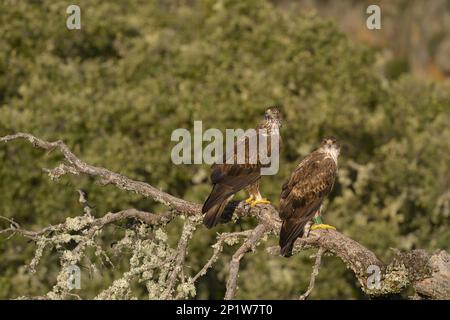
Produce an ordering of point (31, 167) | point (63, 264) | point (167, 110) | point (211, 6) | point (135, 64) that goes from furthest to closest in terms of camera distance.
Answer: point (211, 6) < point (135, 64) < point (167, 110) < point (31, 167) < point (63, 264)

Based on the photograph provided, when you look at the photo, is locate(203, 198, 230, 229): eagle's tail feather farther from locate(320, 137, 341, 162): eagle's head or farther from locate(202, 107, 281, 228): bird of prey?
locate(320, 137, 341, 162): eagle's head

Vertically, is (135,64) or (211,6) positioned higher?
(211,6)

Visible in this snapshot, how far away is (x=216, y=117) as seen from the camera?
805 inches

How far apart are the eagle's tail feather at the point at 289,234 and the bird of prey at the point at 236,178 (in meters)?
0.89

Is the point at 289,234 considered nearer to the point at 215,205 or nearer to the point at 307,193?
the point at 307,193

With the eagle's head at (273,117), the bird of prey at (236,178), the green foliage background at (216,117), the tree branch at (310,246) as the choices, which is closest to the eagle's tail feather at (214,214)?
the bird of prey at (236,178)

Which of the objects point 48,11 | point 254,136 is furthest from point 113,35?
point 254,136

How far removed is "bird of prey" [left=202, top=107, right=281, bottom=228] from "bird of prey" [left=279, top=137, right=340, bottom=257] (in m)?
0.46

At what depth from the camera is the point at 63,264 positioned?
31.8ft

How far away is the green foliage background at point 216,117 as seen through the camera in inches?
752

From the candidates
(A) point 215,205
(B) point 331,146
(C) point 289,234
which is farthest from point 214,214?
(B) point 331,146

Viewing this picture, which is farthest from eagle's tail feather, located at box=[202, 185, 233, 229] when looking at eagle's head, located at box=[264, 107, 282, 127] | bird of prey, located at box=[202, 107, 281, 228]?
eagle's head, located at box=[264, 107, 282, 127]

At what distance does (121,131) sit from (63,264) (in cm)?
1136

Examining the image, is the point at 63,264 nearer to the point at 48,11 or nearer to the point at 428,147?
the point at 428,147
